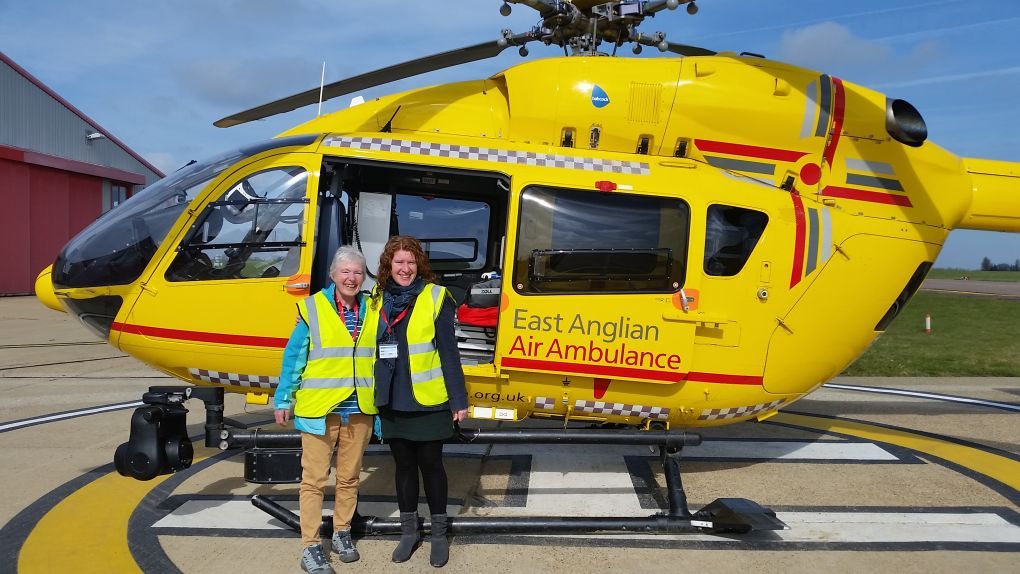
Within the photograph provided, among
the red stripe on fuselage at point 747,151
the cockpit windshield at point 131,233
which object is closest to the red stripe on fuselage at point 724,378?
the red stripe on fuselage at point 747,151

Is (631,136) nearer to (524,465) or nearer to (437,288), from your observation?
(437,288)

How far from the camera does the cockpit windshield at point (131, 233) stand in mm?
4641

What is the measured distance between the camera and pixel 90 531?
421cm

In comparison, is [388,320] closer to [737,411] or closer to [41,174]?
[737,411]

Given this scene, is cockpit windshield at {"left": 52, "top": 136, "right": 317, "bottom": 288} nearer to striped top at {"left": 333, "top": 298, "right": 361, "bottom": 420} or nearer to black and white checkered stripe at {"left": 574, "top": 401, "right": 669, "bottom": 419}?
striped top at {"left": 333, "top": 298, "right": 361, "bottom": 420}

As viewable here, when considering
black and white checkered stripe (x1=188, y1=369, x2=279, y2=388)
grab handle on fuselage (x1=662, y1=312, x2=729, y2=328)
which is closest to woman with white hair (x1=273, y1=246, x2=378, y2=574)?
black and white checkered stripe (x1=188, y1=369, x2=279, y2=388)

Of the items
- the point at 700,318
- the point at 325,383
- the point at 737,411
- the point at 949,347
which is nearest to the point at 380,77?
the point at 325,383

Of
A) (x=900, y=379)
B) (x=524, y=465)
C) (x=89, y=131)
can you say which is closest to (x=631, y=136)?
(x=524, y=465)

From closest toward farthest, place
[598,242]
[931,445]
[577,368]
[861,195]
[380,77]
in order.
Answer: [577,368] < [598,242] < [861,195] < [380,77] < [931,445]

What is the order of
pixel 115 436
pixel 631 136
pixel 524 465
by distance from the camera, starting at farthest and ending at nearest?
1. pixel 115 436
2. pixel 524 465
3. pixel 631 136

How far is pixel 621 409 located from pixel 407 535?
1.69 meters

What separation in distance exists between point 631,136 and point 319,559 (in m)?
3.41

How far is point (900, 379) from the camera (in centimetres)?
1033

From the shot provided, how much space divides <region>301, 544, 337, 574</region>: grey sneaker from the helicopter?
4.22ft
